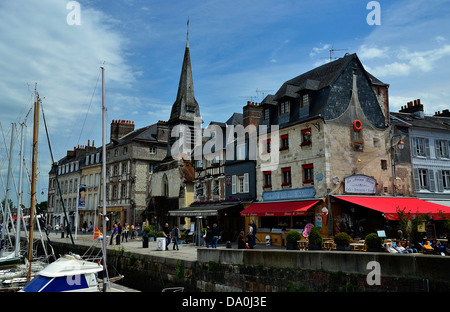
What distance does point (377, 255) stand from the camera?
365 inches

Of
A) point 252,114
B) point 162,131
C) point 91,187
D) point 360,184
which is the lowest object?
point 360,184

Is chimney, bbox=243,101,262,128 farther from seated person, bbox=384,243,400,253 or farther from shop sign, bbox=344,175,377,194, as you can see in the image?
seated person, bbox=384,243,400,253

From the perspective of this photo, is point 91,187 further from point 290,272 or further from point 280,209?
point 290,272

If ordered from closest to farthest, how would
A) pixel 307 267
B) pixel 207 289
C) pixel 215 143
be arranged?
1. pixel 307 267
2. pixel 207 289
3. pixel 215 143

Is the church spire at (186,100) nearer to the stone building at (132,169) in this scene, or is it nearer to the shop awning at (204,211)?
the stone building at (132,169)

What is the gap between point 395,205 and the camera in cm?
2078

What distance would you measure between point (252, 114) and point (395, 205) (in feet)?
39.9

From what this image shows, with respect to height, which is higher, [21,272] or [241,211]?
[241,211]

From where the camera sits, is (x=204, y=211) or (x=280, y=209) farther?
(x=204, y=211)

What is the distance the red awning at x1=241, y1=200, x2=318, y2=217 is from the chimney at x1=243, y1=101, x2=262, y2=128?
6866 mm

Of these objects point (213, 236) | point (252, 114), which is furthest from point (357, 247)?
point (252, 114)
